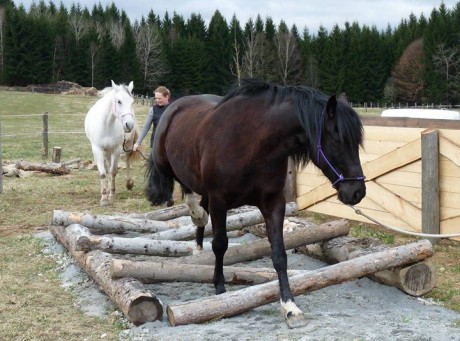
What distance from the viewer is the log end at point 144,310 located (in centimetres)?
467

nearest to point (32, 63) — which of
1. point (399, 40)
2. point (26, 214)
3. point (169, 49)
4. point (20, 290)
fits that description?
point (169, 49)

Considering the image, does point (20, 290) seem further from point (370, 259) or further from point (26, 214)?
point (26, 214)

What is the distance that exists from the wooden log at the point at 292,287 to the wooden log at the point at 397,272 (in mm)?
125

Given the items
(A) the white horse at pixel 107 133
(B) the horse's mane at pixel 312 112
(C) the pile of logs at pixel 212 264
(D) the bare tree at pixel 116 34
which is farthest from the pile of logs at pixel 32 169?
(D) the bare tree at pixel 116 34

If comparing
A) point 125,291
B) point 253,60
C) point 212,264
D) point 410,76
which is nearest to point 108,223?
point 212,264

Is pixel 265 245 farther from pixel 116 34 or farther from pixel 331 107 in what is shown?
pixel 116 34

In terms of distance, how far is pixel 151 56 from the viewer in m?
81.2

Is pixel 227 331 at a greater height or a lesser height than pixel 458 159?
lesser

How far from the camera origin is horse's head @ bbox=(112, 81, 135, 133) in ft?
32.8

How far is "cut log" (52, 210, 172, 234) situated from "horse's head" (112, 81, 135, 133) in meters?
2.52

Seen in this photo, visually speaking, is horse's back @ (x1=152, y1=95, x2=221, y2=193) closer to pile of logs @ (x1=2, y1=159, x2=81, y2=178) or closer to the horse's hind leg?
the horse's hind leg

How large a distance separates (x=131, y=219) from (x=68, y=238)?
1.20 m

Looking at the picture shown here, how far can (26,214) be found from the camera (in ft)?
32.8

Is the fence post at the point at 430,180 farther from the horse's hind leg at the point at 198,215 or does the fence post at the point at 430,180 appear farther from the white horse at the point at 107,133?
the white horse at the point at 107,133
